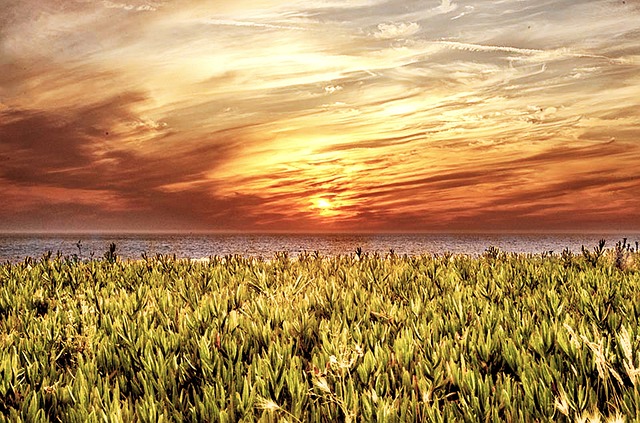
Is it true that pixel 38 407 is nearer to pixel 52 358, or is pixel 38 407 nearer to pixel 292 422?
pixel 52 358

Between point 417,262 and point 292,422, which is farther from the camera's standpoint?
point 417,262

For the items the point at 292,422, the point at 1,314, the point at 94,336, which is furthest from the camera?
the point at 1,314

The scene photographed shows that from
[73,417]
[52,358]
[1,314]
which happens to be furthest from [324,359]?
[1,314]

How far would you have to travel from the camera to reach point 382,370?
325 centimetres

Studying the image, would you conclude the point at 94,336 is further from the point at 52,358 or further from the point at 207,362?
the point at 207,362

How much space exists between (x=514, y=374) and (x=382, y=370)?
81 cm

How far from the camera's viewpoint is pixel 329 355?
347cm

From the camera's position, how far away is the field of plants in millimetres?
2666

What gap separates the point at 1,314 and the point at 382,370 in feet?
14.7

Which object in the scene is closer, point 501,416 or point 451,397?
point 501,416

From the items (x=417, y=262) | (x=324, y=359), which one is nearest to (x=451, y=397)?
(x=324, y=359)

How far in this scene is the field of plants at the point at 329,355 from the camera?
267cm

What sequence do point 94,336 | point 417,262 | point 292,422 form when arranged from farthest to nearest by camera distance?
point 417,262, point 94,336, point 292,422

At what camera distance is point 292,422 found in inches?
103
